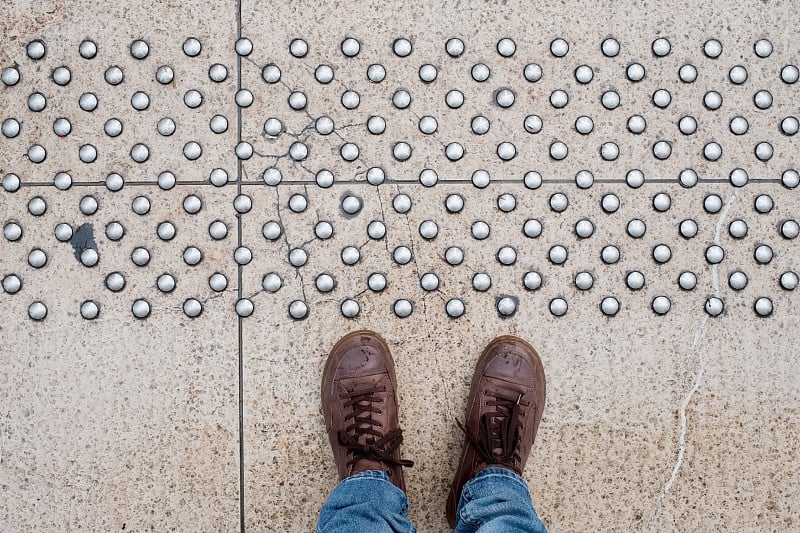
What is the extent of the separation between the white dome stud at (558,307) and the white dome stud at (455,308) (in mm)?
151

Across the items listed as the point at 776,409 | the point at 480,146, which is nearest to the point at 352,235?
the point at 480,146

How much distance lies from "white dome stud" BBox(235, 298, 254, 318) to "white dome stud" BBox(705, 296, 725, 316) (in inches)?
30.6

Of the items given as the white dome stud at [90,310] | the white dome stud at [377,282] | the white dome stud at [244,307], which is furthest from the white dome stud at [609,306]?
the white dome stud at [90,310]

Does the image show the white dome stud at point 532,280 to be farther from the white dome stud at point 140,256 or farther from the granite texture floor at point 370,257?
the white dome stud at point 140,256

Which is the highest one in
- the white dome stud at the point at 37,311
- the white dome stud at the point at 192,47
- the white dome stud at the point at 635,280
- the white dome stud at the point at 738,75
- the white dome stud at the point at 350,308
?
the white dome stud at the point at 738,75

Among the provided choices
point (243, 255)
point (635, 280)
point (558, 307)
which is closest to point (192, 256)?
point (243, 255)

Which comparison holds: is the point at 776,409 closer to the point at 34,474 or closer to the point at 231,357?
the point at 231,357

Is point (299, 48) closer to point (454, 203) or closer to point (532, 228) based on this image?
point (454, 203)

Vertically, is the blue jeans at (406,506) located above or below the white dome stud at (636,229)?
below

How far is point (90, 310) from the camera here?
1.10 m

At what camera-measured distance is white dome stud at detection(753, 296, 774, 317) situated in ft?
3.65

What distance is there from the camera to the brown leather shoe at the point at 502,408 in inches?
42.2

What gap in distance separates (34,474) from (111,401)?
18 cm

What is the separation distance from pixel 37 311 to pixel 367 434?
594mm
